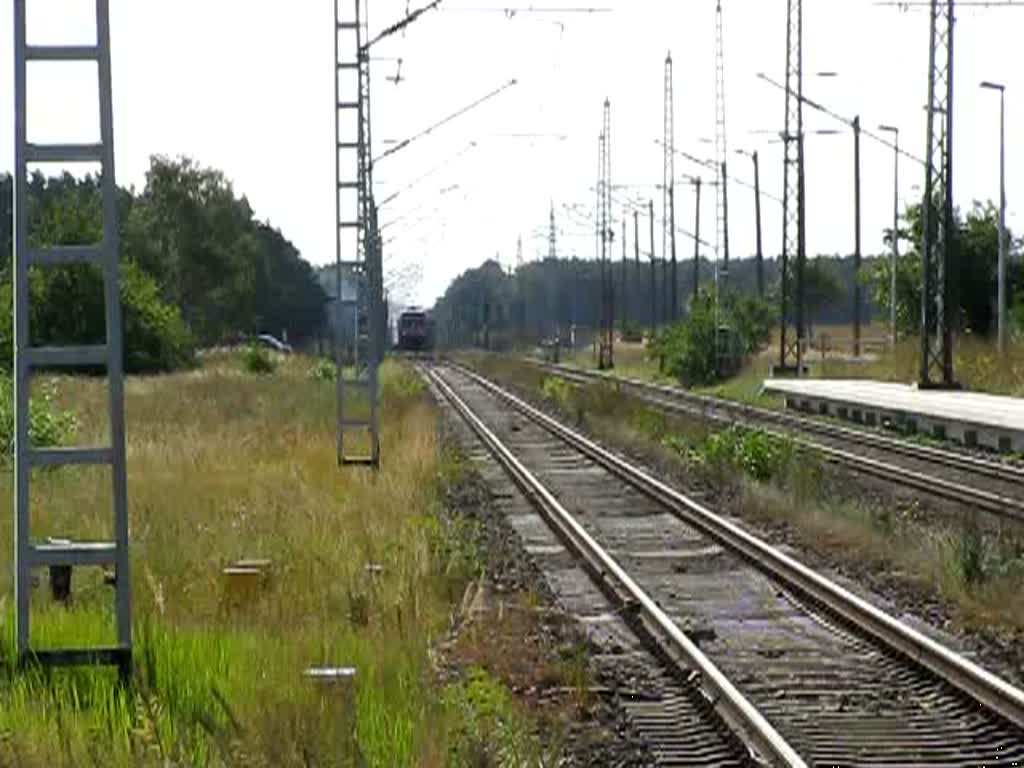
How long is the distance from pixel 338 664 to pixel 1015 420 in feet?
90.7

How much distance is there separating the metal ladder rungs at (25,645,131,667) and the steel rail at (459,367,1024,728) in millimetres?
4937

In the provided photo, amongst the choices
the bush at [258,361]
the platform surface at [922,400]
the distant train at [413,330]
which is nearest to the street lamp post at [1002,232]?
the platform surface at [922,400]

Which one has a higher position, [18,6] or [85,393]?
[18,6]

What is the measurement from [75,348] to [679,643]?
5322 mm

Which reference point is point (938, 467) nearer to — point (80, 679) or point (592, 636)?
point (592, 636)

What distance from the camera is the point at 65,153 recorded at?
10.7 m

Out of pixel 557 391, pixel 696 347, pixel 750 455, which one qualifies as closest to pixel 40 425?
pixel 750 455

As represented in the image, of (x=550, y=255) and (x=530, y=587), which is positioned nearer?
(x=530, y=587)

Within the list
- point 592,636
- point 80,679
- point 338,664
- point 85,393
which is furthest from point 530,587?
point 85,393

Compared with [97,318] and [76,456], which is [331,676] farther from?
[97,318]

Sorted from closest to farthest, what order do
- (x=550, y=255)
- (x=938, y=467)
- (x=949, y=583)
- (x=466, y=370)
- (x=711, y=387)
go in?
(x=949, y=583) → (x=938, y=467) → (x=711, y=387) → (x=466, y=370) → (x=550, y=255)

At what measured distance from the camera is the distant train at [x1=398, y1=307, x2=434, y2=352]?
155m

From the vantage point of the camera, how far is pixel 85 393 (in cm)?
5700

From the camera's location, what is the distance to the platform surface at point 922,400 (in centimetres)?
3938
